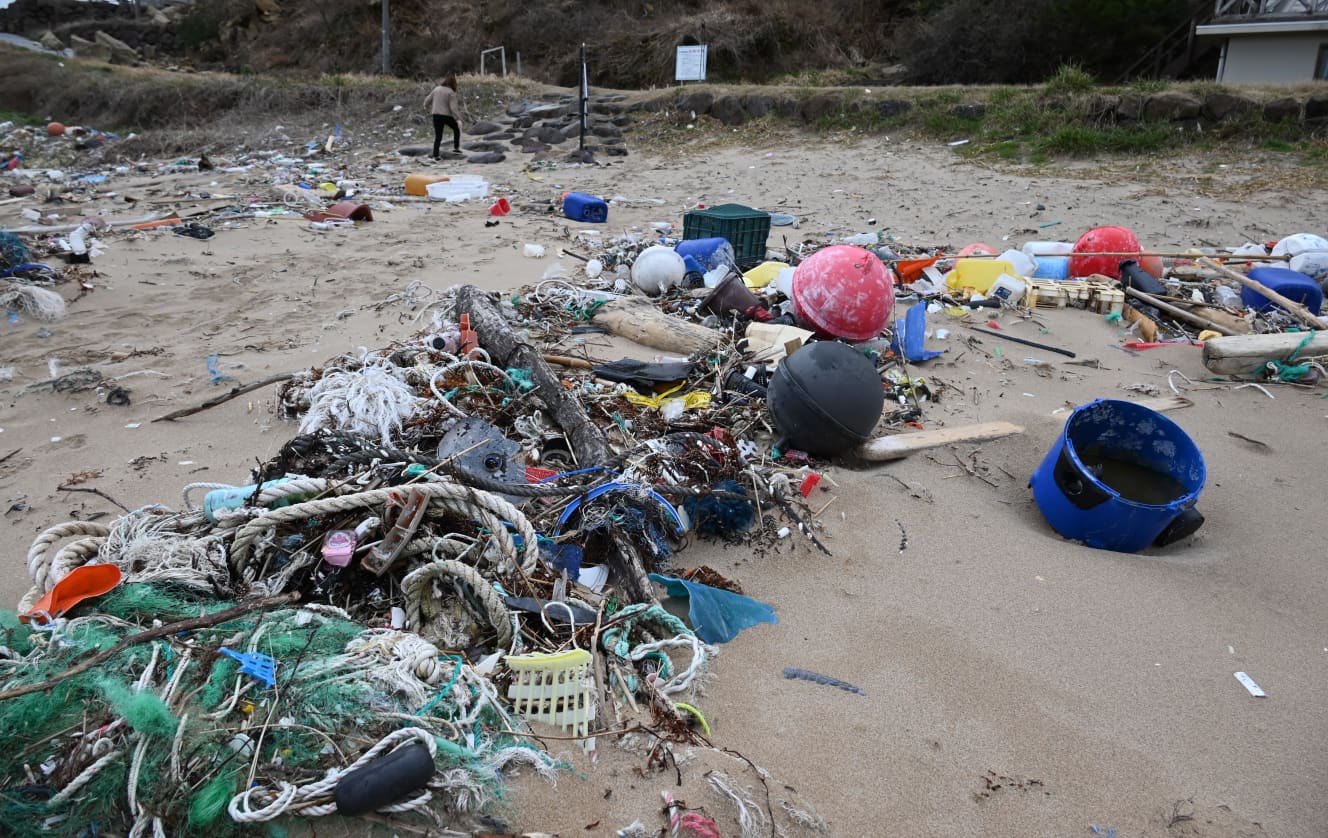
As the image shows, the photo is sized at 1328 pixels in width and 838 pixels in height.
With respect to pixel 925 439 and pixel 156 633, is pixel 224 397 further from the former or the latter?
pixel 925 439

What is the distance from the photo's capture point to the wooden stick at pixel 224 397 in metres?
3.63

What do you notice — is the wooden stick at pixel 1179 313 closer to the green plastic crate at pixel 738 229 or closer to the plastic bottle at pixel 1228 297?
the plastic bottle at pixel 1228 297

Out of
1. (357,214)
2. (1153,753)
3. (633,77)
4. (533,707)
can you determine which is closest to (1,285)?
(357,214)

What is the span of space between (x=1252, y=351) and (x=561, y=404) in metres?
4.01

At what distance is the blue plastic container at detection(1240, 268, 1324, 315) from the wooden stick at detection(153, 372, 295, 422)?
252 inches

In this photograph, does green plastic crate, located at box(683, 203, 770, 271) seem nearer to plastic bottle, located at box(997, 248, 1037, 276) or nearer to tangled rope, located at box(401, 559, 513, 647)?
plastic bottle, located at box(997, 248, 1037, 276)

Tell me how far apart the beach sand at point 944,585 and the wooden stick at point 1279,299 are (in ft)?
3.20

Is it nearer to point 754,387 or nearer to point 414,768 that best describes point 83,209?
point 754,387

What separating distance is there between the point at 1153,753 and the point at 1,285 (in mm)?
6750

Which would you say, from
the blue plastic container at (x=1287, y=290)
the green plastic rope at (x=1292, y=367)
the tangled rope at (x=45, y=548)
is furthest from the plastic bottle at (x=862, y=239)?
the tangled rope at (x=45, y=548)

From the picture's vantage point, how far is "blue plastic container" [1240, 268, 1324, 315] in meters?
5.41

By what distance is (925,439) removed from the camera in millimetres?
3537

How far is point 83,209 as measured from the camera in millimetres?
8500

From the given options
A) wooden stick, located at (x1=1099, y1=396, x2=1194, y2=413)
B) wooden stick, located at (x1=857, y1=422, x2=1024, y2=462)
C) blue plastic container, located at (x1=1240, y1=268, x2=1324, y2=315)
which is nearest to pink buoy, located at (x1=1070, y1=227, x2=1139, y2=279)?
blue plastic container, located at (x1=1240, y1=268, x2=1324, y2=315)
